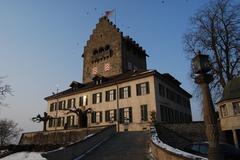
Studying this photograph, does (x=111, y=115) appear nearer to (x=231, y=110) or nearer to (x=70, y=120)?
(x=70, y=120)

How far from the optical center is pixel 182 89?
40.8 m

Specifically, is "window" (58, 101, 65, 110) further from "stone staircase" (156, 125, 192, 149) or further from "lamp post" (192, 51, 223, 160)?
"lamp post" (192, 51, 223, 160)

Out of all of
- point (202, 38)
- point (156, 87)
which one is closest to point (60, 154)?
point (156, 87)

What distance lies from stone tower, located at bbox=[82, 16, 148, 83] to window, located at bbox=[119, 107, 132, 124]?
11141 mm

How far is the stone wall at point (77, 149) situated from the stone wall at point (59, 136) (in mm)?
5391

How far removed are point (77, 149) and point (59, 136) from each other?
15.7m

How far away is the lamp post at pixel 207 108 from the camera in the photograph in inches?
218

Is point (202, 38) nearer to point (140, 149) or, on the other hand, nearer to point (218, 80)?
point (218, 80)

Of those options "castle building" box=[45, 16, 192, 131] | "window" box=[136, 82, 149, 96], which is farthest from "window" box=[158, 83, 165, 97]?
"window" box=[136, 82, 149, 96]

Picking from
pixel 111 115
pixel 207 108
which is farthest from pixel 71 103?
pixel 207 108

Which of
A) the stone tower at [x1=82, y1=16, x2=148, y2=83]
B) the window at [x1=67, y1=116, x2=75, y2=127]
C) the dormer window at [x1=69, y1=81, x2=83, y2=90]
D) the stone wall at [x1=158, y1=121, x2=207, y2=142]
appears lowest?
the stone wall at [x1=158, y1=121, x2=207, y2=142]

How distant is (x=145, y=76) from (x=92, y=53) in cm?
1979

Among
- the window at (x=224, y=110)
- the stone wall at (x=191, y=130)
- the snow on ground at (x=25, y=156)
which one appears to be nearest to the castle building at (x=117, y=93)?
the stone wall at (x=191, y=130)

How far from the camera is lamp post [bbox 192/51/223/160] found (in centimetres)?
554
